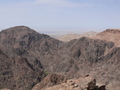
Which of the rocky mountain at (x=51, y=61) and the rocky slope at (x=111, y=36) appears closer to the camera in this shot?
the rocky mountain at (x=51, y=61)

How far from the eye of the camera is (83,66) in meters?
94.1

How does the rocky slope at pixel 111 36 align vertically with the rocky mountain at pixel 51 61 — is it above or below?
above

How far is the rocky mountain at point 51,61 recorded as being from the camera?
6948 cm

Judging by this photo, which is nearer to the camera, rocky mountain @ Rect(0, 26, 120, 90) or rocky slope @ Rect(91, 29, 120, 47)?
rocky mountain @ Rect(0, 26, 120, 90)

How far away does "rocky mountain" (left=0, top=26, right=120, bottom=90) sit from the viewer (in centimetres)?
6948

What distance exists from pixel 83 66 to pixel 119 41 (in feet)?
58.3

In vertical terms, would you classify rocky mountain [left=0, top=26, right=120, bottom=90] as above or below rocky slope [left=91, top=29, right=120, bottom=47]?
below

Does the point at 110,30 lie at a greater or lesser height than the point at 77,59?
greater

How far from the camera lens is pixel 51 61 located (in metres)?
116

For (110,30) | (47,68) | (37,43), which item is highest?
(110,30)

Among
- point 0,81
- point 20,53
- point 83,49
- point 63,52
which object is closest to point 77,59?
point 83,49

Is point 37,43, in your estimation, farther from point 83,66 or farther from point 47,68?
point 83,66

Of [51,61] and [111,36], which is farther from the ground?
[111,36]

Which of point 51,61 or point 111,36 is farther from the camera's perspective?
point 51,61
